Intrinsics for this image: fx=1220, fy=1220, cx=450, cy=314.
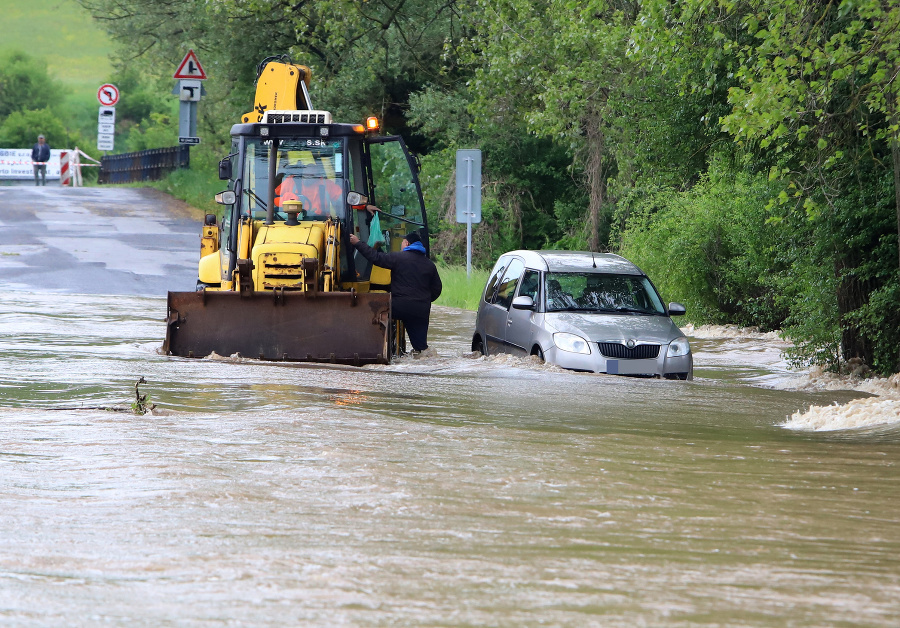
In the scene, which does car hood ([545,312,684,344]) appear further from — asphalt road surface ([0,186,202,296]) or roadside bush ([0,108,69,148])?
roadside bush ([0,108,69,148])

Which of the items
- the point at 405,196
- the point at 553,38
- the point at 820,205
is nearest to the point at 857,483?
the point at 820,205

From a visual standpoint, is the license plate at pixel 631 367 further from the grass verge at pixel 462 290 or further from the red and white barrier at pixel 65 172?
the red and white barrier at pixel 65 172

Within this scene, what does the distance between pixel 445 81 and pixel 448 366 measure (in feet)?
60.8

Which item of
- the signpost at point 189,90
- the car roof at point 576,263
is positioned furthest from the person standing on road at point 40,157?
the car roof at point 576,263

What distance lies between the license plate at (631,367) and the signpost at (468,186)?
11.5m

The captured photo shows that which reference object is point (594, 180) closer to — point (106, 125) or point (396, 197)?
point (396, 197)

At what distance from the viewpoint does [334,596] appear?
4.54 meters

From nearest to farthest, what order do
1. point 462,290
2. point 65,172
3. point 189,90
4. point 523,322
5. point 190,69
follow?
point 523,322 < point 462,290 < point 190,69 < point 189,90 < point 65,172

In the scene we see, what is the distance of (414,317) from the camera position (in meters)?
14.1

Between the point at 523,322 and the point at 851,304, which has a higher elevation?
the point at 851,304

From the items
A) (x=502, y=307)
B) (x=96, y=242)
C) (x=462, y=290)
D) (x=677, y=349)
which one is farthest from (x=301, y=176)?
(x=96, y=242)

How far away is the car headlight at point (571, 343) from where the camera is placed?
41.2 ft

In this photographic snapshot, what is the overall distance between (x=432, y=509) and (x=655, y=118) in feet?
35.5

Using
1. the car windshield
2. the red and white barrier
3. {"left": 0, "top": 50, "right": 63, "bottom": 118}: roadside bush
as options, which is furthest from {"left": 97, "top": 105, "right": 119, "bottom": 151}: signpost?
{"left": 0, "top": 50, "right": 63, "bottom": 118}: roadside bush
